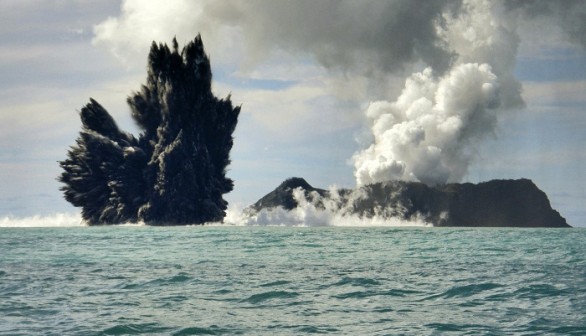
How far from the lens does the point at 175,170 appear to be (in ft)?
562

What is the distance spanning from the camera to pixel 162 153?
560ft

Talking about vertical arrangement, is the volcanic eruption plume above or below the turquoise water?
above

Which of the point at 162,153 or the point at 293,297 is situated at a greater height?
the point at 162,153

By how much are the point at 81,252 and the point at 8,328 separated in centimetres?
3528

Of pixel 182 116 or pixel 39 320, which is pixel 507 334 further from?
pixel 182 116

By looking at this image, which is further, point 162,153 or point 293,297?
point 162,153

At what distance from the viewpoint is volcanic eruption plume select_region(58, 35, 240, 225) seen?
171375 mm

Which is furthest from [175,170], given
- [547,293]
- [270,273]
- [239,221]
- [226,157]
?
[547,293]

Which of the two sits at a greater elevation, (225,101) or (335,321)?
(225,101)

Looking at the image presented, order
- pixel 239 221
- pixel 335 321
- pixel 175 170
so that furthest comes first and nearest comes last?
pixel 239 221 < pixel 175 170 < pixel 335 321

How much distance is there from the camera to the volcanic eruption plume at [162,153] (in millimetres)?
171375

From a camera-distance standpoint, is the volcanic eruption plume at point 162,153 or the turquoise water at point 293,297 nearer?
the turquoise water at point 293,297

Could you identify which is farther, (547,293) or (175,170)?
(175,170)

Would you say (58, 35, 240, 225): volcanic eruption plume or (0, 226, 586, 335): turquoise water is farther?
(58, 35, 240, 225): volcanic eruption plume
